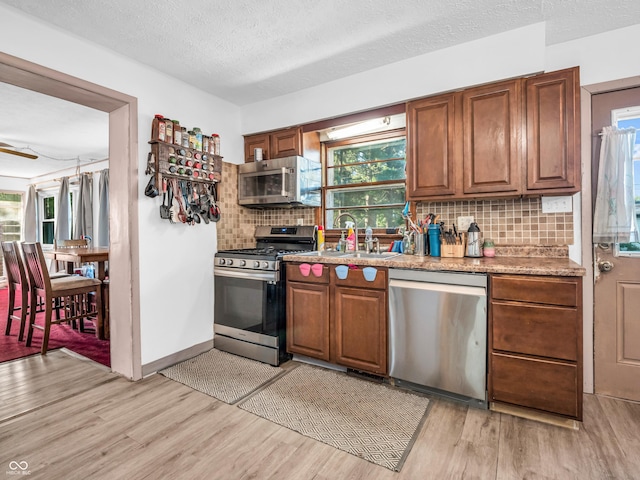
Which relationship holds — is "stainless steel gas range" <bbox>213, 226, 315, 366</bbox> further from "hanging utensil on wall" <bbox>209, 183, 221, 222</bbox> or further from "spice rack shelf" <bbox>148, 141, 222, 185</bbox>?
"spice rack shelf" <bbox>148, 141, 222, 185</bbox>

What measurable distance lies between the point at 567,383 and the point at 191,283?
2.78 m

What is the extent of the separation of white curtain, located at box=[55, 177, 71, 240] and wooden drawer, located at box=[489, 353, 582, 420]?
7.45 m

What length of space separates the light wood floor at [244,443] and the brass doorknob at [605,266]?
0.86m

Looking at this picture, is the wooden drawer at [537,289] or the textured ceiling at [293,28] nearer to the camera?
the wooden drawer at [537,289]

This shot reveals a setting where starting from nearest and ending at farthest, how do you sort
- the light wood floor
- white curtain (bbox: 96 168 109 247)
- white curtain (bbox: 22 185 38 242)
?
the light wood floor → white curtain (bbox: 96 168 109 247) → white curtain (bbox: 22 185 38 242)

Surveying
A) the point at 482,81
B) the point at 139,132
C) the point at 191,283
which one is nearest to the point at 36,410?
the point at 191,283

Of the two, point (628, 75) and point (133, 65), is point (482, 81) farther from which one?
point (133, 65)

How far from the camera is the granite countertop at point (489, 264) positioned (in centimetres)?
176

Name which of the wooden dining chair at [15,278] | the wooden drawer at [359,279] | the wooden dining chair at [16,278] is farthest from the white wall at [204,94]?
the wooden dining chair at [15,278]

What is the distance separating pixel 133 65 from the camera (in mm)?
2441

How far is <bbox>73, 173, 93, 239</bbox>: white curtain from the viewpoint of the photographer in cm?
580

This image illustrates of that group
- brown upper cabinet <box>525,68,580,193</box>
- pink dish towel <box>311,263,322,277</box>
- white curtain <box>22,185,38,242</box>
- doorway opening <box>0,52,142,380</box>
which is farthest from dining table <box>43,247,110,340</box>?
white curtain <box>22,185,38,242</box>

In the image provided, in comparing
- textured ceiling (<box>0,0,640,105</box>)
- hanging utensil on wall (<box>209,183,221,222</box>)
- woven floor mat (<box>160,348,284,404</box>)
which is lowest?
woven floor mat (<box>160,348,284,404</box>)

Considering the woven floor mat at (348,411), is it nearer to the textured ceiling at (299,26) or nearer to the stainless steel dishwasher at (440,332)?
the stainless steel dishwasher at (440,332)
